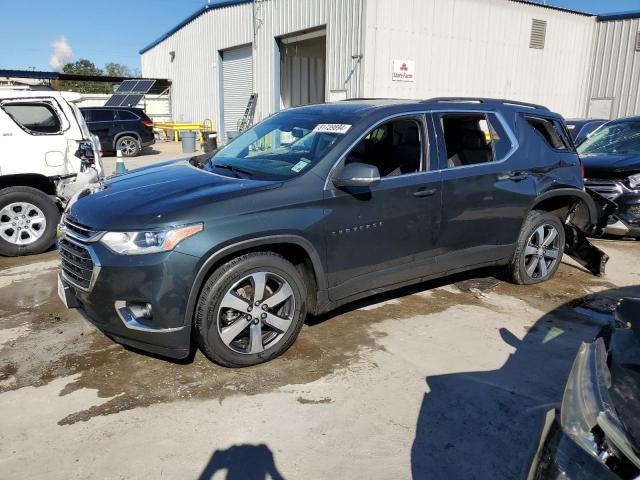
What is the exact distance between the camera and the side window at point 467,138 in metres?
4.51

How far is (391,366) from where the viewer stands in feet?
12.1

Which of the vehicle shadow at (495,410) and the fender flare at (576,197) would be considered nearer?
the vehicle shadow at (495,410)

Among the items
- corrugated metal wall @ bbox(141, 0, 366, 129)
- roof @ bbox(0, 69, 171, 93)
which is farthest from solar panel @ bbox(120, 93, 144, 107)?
roof @ bbox(0, 69, 171, 93)

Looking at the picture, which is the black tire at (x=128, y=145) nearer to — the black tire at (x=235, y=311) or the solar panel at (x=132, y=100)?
the solar panel at (x=132, y=100)

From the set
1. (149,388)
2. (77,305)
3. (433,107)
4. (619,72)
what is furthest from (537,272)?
(619,72)

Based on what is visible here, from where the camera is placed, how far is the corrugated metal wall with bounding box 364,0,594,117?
13734mm

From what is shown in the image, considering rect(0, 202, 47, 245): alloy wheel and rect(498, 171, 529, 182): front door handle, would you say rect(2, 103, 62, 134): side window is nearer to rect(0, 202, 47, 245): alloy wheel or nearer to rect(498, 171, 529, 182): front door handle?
rect(0, 202, 47, 245): alloy wheel

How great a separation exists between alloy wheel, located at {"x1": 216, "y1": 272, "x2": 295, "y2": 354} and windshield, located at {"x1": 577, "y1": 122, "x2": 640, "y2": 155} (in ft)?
20.9

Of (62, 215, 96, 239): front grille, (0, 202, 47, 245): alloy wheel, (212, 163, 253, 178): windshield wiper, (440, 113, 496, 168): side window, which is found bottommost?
(0, 202, 47, 245): alloy wheel

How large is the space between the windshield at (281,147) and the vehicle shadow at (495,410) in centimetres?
180

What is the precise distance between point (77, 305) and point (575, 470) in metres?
3.19

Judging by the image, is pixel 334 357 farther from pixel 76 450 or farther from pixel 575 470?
pixel 575 470

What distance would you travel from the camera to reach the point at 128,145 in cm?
1862

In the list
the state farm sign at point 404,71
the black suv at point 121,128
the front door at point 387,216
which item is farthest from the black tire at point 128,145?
the front door at point 387,216
